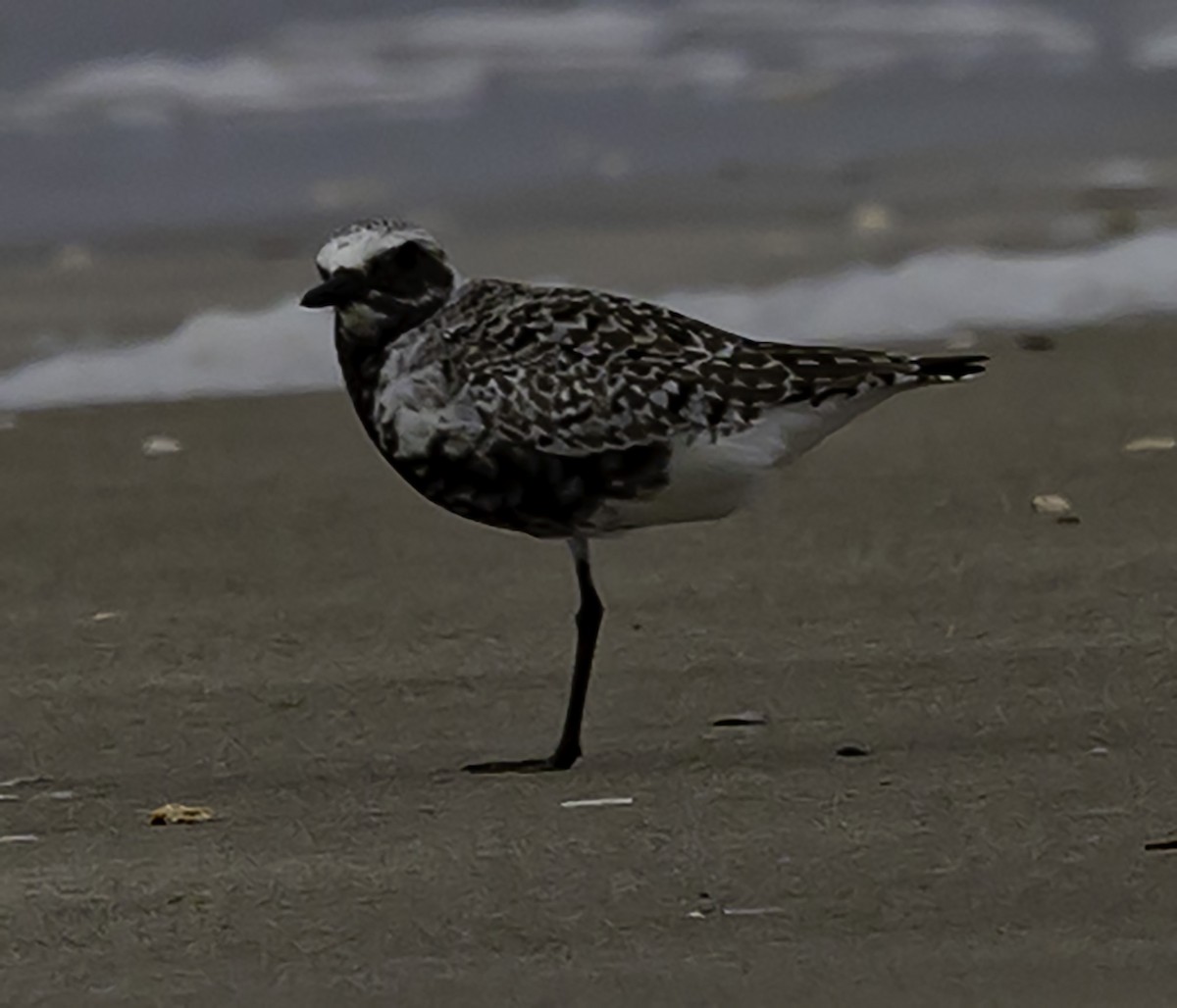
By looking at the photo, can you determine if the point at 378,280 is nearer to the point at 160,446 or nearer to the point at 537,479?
the point at 537,479

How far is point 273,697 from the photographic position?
5285mm

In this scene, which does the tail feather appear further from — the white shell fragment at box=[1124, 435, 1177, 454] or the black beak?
the white shell fragment at box=[1124, 435, 1177, 454]

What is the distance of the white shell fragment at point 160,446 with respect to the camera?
23.9ft

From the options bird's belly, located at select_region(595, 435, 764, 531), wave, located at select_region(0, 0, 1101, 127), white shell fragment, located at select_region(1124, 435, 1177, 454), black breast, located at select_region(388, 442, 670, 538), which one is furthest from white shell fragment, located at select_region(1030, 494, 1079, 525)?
wave, located at select_region(0, 0, 1101, 127)

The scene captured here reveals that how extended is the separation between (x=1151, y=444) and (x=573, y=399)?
7.63ft

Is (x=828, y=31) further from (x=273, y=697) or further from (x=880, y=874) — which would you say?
(x=880, y=874)

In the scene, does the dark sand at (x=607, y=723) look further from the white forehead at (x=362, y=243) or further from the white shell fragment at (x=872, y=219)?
the white shell fragment at (x=872, y=219)

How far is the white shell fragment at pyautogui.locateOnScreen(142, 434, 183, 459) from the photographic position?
7.29 metres

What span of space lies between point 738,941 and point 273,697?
1783mm

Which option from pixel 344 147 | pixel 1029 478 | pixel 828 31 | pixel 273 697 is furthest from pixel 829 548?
pixel 828 31

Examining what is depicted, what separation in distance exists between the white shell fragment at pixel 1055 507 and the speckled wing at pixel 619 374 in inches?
51.0

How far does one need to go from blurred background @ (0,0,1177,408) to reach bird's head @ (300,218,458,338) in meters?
2.98

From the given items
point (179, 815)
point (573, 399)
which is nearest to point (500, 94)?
point (573, 399)

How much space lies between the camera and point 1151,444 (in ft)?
22.5
